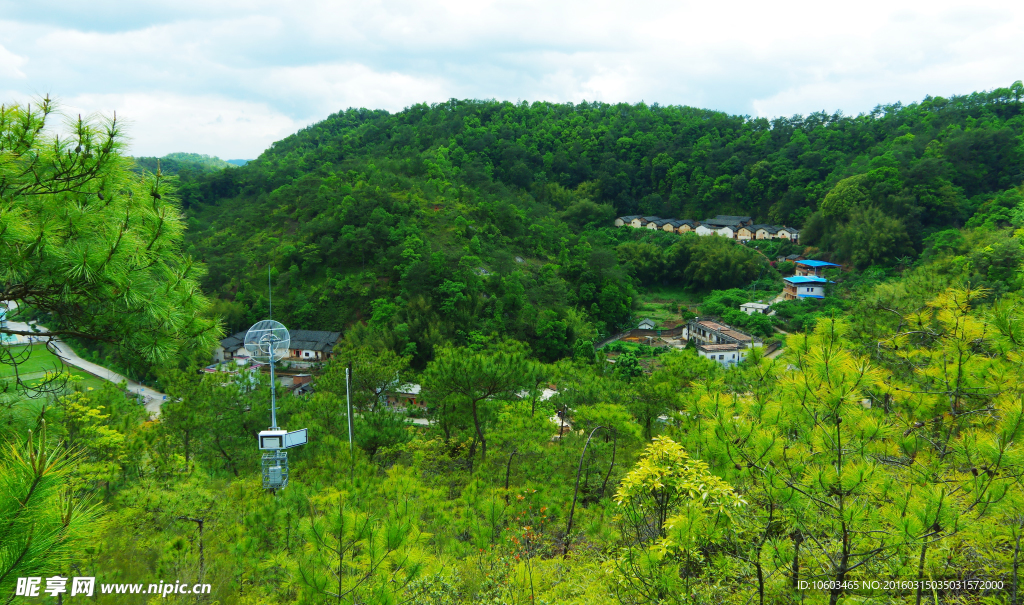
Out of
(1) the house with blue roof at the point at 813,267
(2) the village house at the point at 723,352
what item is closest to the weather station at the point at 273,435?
(2) the village house at the point at 723,352

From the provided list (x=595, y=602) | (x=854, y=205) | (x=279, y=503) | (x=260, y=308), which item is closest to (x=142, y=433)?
(x=279, y=503)

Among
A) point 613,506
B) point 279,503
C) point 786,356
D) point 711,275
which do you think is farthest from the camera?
point 711,275

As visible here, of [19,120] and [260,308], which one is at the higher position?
[19,120]

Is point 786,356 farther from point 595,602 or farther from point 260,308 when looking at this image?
point 260,308

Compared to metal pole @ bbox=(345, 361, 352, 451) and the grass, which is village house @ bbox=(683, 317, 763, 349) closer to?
metal pole @ bbox=(345, 361, 352, 451)

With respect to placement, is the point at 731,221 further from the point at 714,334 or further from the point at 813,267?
the point at 714,334

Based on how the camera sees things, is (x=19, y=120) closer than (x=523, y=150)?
Yes
